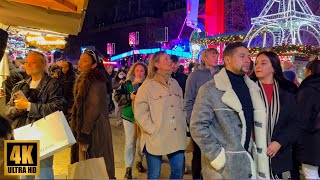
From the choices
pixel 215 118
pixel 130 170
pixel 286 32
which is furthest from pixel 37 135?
pixel 286 32

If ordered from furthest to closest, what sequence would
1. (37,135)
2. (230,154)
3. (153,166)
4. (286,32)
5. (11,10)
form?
1. (286,32)
2. (153,166)
3. (11,10)
4. (37,135)
5. (230,154)

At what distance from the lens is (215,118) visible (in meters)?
3.54

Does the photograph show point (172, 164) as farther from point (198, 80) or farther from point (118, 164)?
point (118, 164)

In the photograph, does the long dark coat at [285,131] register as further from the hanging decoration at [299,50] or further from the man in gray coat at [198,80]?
the hanging decoration at [299,50]

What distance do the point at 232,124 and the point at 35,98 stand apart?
2169 mm

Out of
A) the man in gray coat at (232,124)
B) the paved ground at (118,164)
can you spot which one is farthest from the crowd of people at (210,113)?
the paved ground at (118,164)

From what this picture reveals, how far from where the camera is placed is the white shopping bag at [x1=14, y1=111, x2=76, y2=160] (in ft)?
12.0

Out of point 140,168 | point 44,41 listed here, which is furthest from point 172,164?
point 44,41

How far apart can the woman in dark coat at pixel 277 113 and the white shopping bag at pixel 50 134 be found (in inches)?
73.3

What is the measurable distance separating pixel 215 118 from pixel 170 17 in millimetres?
42937

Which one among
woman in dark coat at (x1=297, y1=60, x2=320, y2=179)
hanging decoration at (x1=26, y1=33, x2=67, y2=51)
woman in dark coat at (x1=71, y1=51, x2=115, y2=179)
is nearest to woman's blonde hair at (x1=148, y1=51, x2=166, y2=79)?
woman in dark coat at (x1=71, y1=51, x2=115, y2=179)

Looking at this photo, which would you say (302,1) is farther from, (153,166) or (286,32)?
(153,166)

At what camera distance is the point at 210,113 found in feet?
11.5

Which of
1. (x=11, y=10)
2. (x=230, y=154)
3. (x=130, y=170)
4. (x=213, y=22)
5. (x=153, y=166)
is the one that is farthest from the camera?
(x=213, y=22)
